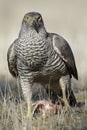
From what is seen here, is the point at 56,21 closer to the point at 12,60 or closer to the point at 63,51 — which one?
the point at 12,60

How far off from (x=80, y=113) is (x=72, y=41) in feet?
24.3

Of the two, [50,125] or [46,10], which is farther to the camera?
[46,10]

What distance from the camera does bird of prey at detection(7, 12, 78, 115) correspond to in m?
10.0

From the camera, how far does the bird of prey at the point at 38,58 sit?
10.0 meters

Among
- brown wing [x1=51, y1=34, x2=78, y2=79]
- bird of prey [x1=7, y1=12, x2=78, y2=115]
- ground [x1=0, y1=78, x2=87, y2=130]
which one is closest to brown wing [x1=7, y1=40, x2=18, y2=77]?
bird of prey [x1=7, y1=12, x2=78, y2=115]

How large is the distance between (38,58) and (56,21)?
11001 mm

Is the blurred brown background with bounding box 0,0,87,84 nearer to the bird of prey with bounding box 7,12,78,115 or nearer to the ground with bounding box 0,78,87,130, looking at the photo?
the bird of prey with bounding box 7,12,78,115

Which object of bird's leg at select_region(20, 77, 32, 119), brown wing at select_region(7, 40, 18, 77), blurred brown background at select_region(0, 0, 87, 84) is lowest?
blurred brown background at select_region(0, 0, 87, 84)

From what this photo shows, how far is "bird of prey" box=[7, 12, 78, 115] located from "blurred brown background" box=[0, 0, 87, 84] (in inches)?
123

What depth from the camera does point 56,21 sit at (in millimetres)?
20984

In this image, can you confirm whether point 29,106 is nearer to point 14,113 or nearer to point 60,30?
point 14,113

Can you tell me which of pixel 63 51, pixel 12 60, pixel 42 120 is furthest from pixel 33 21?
pixel 42 120

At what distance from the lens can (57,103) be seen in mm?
10789

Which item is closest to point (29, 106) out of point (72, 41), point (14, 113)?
point (14, 113)
